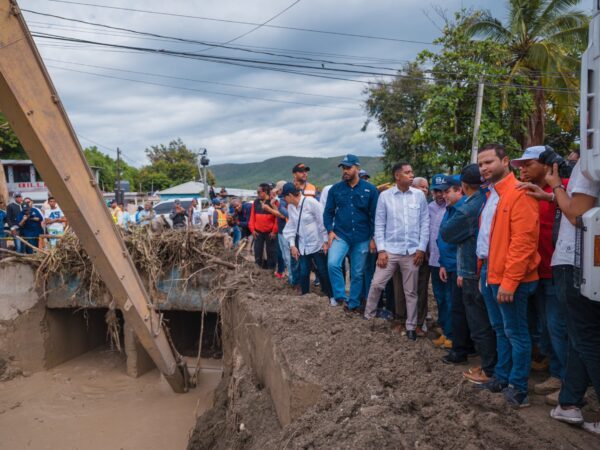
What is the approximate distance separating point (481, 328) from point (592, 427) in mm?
1085

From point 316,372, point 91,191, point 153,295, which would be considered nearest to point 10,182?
point 153,295

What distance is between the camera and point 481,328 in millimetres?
3822

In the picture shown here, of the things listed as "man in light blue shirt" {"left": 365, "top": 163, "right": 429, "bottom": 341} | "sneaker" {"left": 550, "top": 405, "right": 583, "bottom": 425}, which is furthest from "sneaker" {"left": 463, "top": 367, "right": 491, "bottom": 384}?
"man in light blue shirt" {"left": 365, "top": 163, "right": 429, "bottom": 341}

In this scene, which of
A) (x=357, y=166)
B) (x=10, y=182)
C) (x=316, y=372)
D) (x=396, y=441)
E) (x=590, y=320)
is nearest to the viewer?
(x=396, y=441)

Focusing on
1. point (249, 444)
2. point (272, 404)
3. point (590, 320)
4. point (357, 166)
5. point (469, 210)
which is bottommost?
point (249, 444)

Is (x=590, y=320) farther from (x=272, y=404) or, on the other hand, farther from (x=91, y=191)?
(x=91, y=191)

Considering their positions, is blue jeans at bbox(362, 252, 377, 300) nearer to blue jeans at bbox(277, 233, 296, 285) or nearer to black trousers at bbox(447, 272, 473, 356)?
blue jeans at bbox(277, 233, 296, 285)

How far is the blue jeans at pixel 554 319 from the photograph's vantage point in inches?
127

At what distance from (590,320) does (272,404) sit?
87.7 inches

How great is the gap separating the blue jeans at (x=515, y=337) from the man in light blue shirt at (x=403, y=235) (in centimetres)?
140

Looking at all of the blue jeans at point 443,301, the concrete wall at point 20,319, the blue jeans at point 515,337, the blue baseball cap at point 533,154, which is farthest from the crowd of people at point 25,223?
the blue baseball cap at point 533,154

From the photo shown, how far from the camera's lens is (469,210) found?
4.02 metres

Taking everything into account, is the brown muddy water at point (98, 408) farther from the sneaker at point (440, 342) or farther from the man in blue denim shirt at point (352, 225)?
the sneaker at point (440, 342)

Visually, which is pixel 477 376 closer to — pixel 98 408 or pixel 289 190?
pixel 289 190
